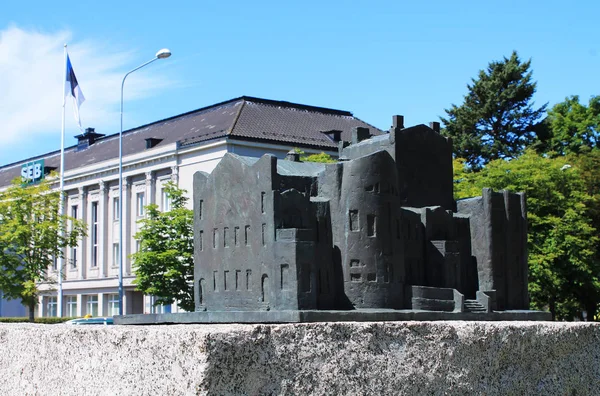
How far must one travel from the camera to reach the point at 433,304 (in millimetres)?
14633

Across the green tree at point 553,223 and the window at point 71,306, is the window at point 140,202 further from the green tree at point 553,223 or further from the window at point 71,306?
the green tree at point 553,223

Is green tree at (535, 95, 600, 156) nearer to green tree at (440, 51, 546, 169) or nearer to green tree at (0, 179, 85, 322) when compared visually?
green tree at (440, 51, 546, 169)

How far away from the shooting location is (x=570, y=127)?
6106 cm

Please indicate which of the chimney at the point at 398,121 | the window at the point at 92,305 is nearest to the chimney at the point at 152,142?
the window at the point at 92,305

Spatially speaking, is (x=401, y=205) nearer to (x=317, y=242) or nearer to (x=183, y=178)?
(x=317, y=242)

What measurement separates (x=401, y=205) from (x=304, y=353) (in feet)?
27.1

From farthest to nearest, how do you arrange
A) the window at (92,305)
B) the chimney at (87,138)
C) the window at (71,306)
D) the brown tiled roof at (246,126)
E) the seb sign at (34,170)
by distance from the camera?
the chimney at (87,138), the window at (71,306), the seb sign at (34,170), the window at (92,305), the brown tiled roof at (246,126)

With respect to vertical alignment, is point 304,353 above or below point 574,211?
below

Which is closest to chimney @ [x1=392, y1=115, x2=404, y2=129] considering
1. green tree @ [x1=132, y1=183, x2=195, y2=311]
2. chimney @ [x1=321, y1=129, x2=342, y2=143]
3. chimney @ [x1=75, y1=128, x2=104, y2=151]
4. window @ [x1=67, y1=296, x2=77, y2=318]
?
green tree @ [x1=132, y1=183, x2=195, y2=311]

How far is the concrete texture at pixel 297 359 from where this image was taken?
723cm

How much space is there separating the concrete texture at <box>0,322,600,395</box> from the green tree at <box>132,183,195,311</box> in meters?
32.9

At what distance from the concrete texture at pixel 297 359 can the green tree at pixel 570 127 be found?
50.3m

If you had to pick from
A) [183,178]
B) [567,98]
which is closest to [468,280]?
[183,178]

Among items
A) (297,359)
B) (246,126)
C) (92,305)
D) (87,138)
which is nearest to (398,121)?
(297,359)
